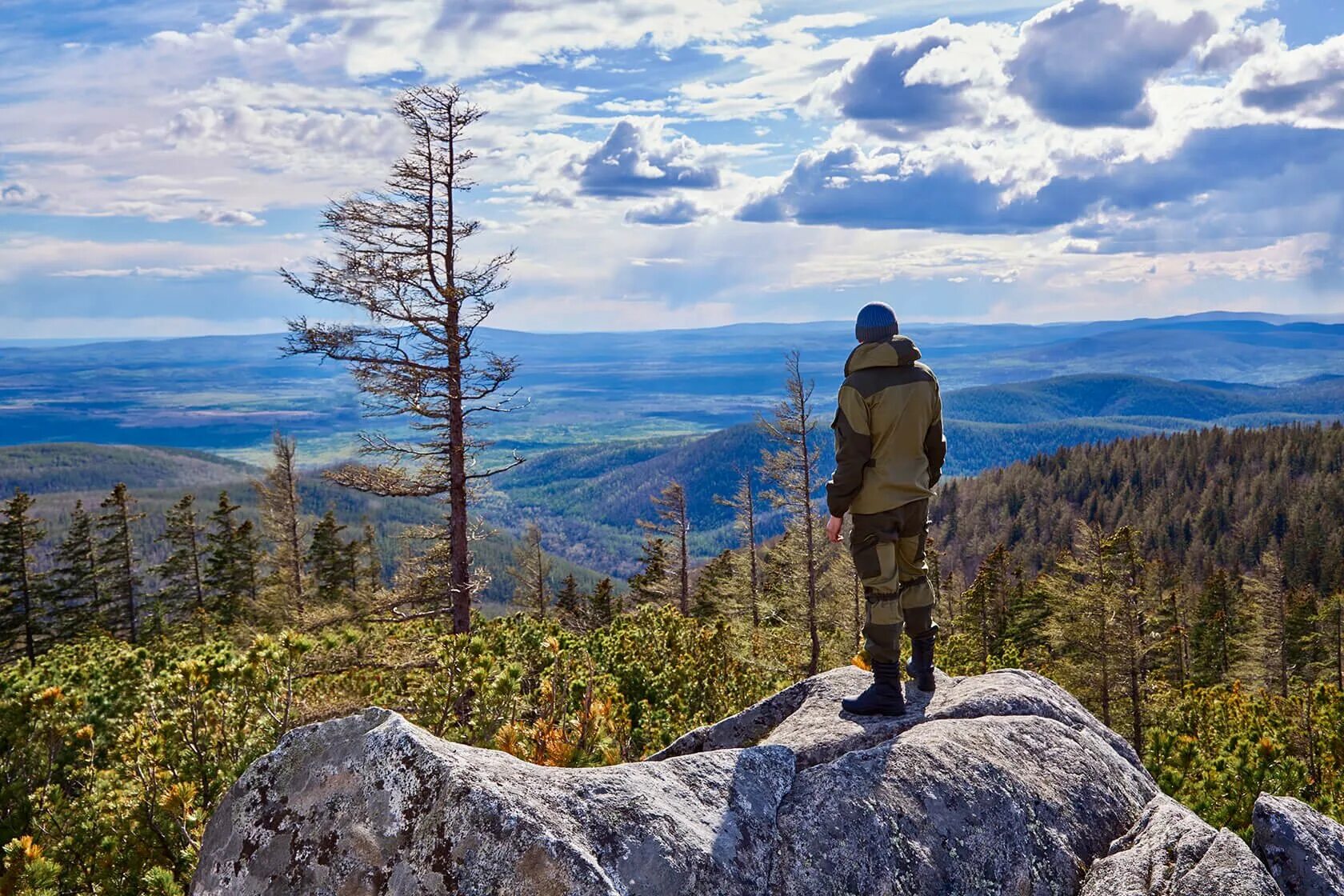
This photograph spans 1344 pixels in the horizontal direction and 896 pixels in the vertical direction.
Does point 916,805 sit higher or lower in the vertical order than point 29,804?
higher

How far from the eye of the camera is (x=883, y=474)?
657 centimetres

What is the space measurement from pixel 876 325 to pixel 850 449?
1042 mm

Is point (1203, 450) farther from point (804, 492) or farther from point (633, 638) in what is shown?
point (633, 638)

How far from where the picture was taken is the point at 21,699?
761 cm

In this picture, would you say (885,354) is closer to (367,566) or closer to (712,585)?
(712,585)

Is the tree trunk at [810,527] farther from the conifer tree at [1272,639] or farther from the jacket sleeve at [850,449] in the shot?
the conifer tree at [1272,639]

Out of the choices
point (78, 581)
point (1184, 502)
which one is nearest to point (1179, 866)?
point (78, 581)

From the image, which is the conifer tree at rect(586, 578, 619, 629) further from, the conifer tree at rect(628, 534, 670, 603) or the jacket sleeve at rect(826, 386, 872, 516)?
the jacket sleeve at rect(826, 386, 872, 516)

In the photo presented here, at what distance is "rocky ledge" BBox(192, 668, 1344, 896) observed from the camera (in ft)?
12.8

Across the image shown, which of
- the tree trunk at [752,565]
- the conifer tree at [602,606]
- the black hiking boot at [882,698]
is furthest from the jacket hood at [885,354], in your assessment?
the conifer tree at [602,606]

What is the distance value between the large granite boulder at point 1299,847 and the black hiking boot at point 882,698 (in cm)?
237

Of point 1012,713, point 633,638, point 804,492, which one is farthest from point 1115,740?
point 804,492

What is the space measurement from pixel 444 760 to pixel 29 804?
5.87 m

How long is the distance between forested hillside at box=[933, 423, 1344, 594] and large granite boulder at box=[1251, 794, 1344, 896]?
10592cm
